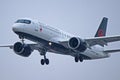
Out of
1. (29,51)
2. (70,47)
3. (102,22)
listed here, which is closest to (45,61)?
(29,51)

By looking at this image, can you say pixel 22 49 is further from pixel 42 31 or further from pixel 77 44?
pixel 77 44

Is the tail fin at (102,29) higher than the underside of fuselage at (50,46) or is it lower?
higher

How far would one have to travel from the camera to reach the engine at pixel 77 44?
6069cm

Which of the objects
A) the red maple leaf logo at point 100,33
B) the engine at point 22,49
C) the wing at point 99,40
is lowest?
the engine at point 22,49

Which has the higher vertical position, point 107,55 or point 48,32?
point 48,32

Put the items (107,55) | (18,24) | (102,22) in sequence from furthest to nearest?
(102,22) < (107,55) < (18,24)

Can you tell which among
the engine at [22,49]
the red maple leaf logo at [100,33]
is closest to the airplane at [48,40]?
the engine at [22,49]

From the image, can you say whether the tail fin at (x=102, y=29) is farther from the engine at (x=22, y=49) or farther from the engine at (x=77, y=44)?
the engine at (x=22, y=49)

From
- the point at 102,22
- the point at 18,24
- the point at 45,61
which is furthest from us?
the point at 102,22

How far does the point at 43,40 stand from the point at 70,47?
455 cm

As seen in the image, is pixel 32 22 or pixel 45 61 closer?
pixel 32 22

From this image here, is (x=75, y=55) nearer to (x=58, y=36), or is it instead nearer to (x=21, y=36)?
(x=58, y=36)

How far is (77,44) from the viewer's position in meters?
61.0

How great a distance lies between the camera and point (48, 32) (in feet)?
203
